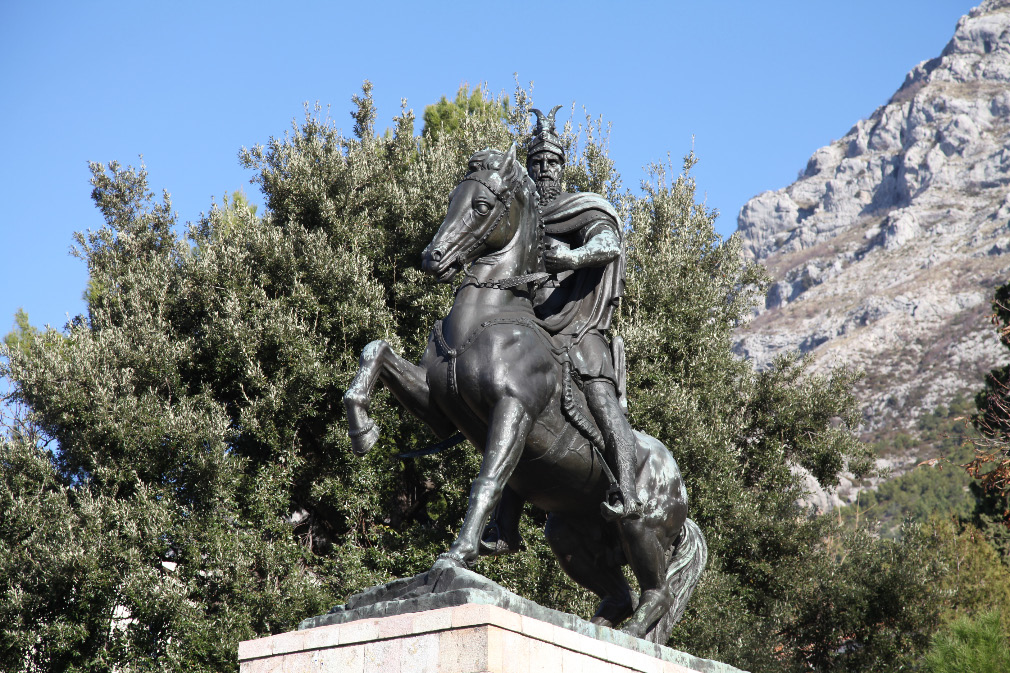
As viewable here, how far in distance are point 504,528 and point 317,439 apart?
36.3ft

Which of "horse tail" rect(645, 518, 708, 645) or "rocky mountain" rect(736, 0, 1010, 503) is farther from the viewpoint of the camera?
Answer: "rocky mountain" rect(736, 0, 1010, 503)

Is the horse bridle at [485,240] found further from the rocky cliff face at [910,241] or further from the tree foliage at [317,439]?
the rocky cliff face at [910,241]

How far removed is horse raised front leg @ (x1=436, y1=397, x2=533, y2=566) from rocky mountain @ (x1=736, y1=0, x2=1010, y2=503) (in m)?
73.3

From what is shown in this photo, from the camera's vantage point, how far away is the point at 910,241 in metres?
139

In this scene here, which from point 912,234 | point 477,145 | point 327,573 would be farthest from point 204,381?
point 912,234

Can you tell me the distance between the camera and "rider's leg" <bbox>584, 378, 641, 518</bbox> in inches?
→ 264

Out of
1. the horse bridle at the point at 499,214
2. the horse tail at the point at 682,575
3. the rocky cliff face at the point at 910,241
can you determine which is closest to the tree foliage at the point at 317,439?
the horse tail at the point at 682,575

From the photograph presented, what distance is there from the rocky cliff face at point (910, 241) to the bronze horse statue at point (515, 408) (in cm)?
7102

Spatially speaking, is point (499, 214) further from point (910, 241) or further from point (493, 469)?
point (910, 241)

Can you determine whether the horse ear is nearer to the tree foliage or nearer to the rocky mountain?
the tree foliage

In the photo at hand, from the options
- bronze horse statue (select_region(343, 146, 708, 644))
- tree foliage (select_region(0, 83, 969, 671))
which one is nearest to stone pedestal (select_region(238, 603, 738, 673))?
bronze horse statue (select_region(343, 146, 708, 644))

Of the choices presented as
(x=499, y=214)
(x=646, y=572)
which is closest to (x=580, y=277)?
(x=499, y=214)

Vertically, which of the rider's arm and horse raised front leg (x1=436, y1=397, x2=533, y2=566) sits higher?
the rider's arm

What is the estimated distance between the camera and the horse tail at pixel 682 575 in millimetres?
7211
